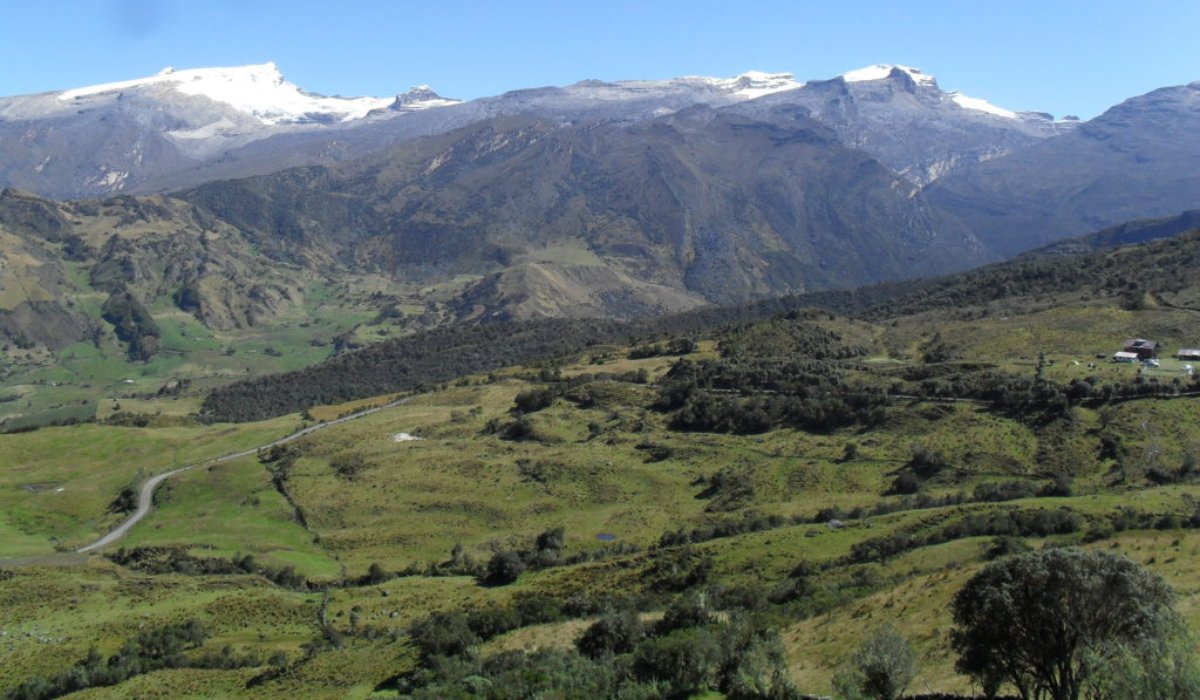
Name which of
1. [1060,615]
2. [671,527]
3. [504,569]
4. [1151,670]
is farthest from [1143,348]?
[1151,670]

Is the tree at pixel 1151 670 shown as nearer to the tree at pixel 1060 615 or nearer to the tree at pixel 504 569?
the tree at pixel 1060 615

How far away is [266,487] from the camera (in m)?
128

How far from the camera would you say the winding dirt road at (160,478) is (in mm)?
111250

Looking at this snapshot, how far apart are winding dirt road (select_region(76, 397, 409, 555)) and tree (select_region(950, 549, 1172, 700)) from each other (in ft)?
332

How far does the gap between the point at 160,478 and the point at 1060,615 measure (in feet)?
436

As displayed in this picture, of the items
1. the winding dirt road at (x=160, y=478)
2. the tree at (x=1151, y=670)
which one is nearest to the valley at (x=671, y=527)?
the tree at (x=1151, y=670)

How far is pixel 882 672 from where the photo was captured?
37.1 meters

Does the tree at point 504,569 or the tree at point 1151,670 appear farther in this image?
the tree at point 504,569

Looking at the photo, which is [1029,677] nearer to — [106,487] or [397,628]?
[397,628]

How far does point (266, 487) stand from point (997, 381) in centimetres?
10059

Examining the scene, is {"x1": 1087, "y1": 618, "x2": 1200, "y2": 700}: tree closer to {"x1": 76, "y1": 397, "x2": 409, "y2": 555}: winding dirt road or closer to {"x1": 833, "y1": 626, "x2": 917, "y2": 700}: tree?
{"x1": 833, "y1": 626, "x2": 917, "y2": 700}: tree

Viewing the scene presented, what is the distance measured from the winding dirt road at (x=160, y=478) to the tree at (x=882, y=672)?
3744 inches

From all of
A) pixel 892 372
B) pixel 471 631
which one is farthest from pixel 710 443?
pixel 471 631

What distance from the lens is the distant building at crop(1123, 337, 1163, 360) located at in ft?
420
